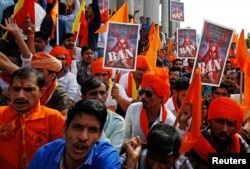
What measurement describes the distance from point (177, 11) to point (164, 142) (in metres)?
11.5

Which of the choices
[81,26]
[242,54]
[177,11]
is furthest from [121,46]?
[177,11]

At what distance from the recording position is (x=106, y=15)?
35.7 ft

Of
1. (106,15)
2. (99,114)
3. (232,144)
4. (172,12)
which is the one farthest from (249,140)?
(172,12)

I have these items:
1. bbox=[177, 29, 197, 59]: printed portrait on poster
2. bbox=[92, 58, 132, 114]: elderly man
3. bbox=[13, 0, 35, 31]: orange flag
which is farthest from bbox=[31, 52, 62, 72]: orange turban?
bbox=[177, 29, 197, 59]: printed portrait on poster

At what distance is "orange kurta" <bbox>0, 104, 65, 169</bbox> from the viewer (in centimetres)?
333

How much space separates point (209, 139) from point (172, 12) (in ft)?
34.3

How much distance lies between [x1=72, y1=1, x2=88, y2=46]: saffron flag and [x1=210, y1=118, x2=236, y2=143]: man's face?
4635mm

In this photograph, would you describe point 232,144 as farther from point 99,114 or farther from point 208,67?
point 99,114

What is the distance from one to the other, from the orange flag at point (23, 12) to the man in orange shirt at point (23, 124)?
3.50 meters

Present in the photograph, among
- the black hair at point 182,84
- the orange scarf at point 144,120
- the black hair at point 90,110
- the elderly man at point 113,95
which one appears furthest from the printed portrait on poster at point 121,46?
the black hair at point 90,110

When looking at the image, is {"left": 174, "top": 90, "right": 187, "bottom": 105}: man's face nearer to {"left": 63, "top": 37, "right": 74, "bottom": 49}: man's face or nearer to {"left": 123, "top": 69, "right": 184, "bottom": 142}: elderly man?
{"left": 123, "top": 69, "right": 184, "bottom": 142}: elderly man

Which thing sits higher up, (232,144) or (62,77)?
(62,77)

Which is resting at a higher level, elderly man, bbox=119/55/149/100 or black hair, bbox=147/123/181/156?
elderly man, bbox=119/55/149/100

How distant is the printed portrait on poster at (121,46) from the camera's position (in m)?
5.64
